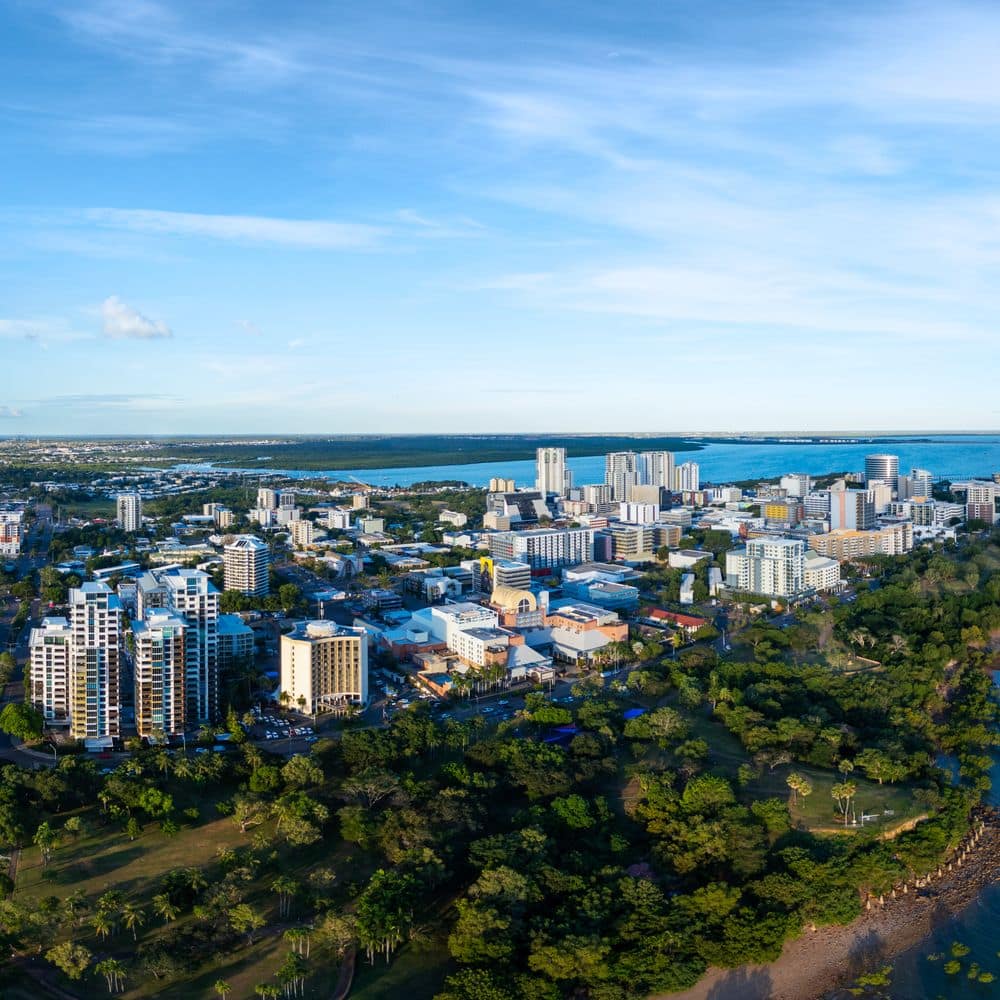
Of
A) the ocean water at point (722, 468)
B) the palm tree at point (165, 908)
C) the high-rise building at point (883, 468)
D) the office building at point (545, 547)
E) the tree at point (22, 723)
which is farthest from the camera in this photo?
the ocean water at point (722, 468)

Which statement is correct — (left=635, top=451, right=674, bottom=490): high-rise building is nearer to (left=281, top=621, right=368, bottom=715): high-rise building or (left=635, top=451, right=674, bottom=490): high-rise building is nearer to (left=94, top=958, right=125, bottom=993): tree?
(left=281, top=621, right=368, bottom=715): high-rise building

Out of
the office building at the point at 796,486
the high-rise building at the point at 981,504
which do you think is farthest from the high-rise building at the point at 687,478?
the high-rise building at the point at 981,504

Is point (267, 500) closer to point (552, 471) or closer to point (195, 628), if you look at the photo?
point (552, 471)

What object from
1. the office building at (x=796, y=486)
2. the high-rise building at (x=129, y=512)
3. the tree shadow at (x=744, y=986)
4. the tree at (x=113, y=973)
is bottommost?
the tree shadow at (x=744, y=986)

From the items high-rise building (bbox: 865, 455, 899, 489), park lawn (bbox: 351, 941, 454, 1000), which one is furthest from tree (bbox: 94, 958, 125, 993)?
high-rise building (bbox: 865, 455, 899, 489)

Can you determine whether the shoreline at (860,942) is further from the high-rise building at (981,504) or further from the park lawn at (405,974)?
the high-rise building at (981,504)

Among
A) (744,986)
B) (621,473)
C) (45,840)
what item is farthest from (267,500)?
(744,986)

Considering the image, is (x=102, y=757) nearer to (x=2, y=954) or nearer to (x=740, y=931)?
(x=2, y=954)
